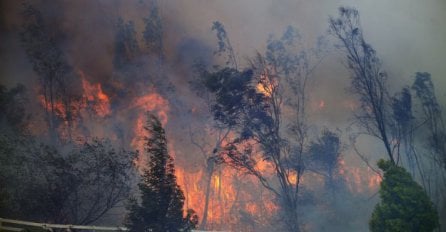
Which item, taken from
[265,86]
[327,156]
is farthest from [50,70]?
[327,156]

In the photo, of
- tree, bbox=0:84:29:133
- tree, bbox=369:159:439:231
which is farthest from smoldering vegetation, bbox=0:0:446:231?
tree, bbox=369:159:439:231

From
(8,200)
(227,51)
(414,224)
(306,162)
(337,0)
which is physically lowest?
(414,224)

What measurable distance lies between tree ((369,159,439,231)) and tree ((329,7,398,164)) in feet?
16.4

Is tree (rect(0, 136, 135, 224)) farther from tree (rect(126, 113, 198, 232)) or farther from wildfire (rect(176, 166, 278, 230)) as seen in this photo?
tree (rect(126, 113, 198, 232))

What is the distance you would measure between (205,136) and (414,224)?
9486 mm

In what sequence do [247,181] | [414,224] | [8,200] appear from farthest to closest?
[247,181] < [8,200] < [414,224]

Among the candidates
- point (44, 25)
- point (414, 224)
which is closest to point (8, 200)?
point (44, 25)

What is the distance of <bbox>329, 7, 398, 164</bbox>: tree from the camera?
1691 cm

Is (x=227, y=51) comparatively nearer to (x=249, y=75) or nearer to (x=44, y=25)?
(x=249, y=75)

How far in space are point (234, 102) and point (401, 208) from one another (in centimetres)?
724

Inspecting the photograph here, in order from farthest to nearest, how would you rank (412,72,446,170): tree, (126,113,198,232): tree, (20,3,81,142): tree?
(412,72,446,170): tree, (20,3,81,142): tree, (126,113,198,232): tree

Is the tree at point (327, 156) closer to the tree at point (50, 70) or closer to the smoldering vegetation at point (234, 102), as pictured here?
the smoldering vegetation at point (234, 102)

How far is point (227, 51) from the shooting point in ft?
58.7

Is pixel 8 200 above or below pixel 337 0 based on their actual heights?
below
